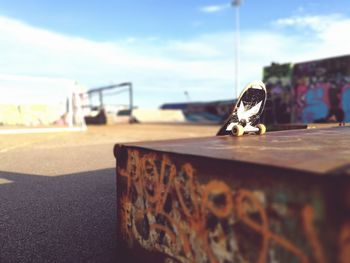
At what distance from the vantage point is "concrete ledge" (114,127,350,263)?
116cm

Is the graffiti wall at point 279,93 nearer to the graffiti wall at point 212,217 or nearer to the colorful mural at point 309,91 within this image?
the colorful mural at point 309,91

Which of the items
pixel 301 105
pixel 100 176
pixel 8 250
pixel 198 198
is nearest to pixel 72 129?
pixel 100 176

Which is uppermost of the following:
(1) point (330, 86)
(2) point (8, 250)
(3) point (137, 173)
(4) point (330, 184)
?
(1) point (330, 86)

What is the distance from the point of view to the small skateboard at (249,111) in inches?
132

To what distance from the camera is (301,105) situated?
1933cm

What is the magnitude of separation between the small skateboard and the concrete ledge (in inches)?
60.0

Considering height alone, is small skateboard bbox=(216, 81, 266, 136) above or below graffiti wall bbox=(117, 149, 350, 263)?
above

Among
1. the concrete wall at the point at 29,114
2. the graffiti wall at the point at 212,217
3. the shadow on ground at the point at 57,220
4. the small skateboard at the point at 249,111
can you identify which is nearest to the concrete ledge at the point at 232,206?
the graffiti wall at the point at 212,217

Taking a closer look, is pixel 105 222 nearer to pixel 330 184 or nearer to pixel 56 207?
pixel 56 207

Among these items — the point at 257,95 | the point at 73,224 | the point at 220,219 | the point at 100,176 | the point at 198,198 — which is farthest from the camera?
the point at 100,176

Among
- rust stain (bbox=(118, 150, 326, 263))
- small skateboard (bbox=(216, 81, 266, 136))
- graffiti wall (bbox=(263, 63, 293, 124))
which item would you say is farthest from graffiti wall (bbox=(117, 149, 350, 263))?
graffiti wall (bbox=(263, 63, 293, 124))

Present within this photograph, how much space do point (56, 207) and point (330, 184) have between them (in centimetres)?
310

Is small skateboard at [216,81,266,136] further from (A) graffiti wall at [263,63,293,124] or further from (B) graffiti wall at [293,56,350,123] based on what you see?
(A) graffiti wall at [263,63,293,124]

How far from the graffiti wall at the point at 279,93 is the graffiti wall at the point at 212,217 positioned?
60.3 feet
